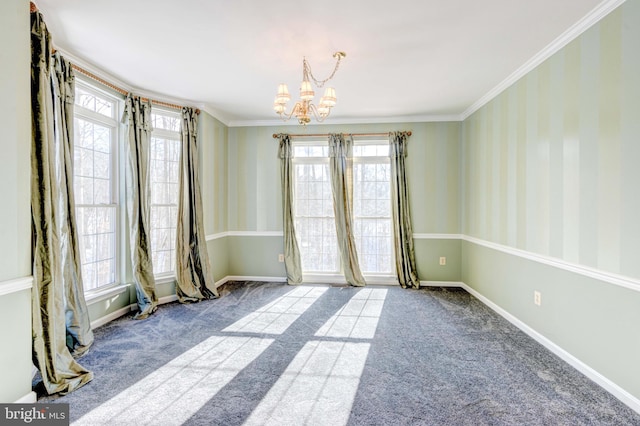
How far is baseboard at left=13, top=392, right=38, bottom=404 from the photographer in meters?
1.93

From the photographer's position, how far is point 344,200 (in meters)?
5.05

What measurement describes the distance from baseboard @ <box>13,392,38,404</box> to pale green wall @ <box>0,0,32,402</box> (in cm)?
2

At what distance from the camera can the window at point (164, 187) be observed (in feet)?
13.4

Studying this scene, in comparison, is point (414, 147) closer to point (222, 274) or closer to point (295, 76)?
point (295, 76)

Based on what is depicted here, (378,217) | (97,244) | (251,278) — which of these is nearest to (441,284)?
(378,217)

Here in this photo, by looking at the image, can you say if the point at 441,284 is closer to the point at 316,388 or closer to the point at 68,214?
the point at 316,388

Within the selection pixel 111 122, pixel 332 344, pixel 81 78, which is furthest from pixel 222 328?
pixel 81 78

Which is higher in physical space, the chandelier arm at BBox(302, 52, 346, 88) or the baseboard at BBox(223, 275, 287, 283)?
the chandelier arm at BBox(302, 52, 346, 88)

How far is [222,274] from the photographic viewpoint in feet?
16.8

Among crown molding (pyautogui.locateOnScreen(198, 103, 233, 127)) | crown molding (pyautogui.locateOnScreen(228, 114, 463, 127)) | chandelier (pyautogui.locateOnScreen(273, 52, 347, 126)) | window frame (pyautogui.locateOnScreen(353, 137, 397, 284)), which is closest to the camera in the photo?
chandelier (pyautogui.locateOnScreen(273, 52, 347, 126))

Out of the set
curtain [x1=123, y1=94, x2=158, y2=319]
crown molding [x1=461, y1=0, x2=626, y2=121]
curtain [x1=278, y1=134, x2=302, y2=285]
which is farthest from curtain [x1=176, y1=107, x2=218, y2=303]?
crown molding [x1=461, y1=0, x2=626, y2=121]

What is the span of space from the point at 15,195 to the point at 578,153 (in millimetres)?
3969

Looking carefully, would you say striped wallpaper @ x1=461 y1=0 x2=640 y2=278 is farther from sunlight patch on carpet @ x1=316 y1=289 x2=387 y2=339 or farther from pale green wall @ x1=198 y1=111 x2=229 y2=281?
A: pale green wall @ x1=198 y1=111 x2=229 y2=281

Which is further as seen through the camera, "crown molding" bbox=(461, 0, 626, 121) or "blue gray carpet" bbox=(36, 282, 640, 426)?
"crown molding" bbox=(461, 0, 626, 121)
